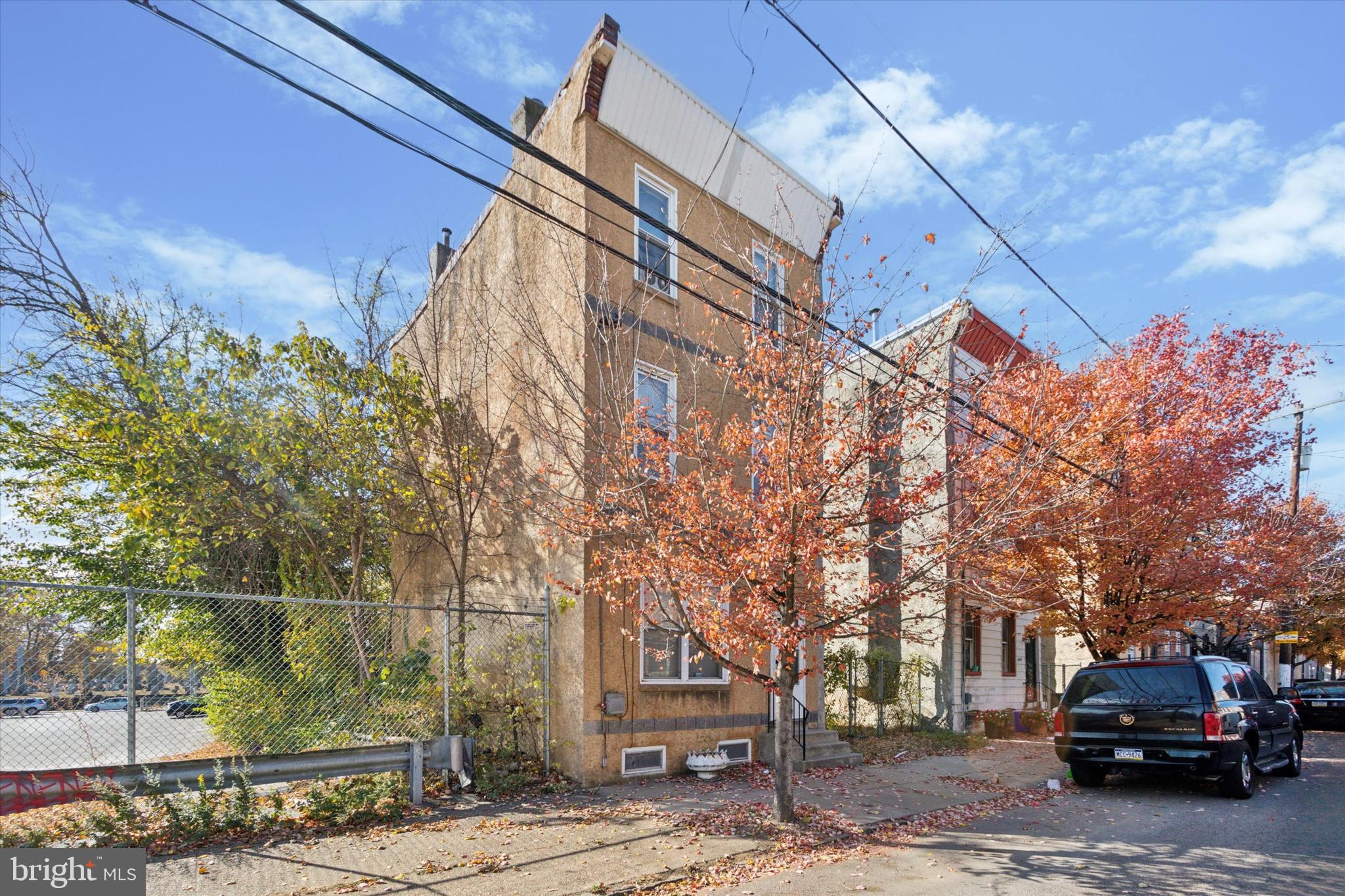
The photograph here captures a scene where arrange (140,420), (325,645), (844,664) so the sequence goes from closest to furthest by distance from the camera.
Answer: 1. (140,420)
2. (325,645)
3. (844,664)

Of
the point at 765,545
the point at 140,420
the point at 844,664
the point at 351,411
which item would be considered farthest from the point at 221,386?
the point at 844,664

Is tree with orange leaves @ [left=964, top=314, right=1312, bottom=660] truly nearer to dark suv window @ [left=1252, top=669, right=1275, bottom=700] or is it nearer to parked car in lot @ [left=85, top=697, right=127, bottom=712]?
dark suv window @ [left=1252, top=669, right=1275, bottom=700]

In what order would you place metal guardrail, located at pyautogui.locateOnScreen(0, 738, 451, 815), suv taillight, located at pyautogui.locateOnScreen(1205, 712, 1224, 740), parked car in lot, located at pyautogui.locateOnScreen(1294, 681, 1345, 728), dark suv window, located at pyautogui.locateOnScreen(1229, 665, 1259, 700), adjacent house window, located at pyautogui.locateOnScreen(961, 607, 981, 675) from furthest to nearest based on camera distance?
1. parked car in lot, located at pyautogui.locateOnScreen(1294, 681, 1345, 728)
2. adjacent house window, located at pyautogui.locateOnScreen(961, 607, 981, 675)
3. dark suv window, located at pyautogui.locateOnScreen(1229, 665, 1259, 700)
4. suv taillight, located at pyautogui.locateOnScreen(1205, 712, 1224, 740)
5. metal guardrail, located at pyautogui.locateOnScreen(0, 738, 451, 815)

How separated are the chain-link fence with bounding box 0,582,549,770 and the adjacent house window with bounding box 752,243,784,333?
4552mm

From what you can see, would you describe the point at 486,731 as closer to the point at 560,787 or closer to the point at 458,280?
the point at 560,787

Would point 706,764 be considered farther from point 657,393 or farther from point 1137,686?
point 1137,686

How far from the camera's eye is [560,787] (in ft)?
29.5

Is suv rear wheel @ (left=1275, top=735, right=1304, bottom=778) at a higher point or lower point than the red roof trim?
lower

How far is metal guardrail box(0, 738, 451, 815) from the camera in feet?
18.8

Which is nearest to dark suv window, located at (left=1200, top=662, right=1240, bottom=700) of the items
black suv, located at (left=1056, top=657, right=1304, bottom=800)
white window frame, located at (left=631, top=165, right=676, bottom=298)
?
black suv, located at (left=1056, top=657, right=1304, bottom=800)

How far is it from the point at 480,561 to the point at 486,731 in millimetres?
3122

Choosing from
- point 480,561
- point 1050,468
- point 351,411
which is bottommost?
point 480,561

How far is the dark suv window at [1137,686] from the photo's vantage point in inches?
367

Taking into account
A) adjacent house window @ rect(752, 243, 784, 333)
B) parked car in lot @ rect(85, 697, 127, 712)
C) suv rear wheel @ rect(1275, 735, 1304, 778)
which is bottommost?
suv rear wheel @ rect(1275, 735, 1304, 778)
